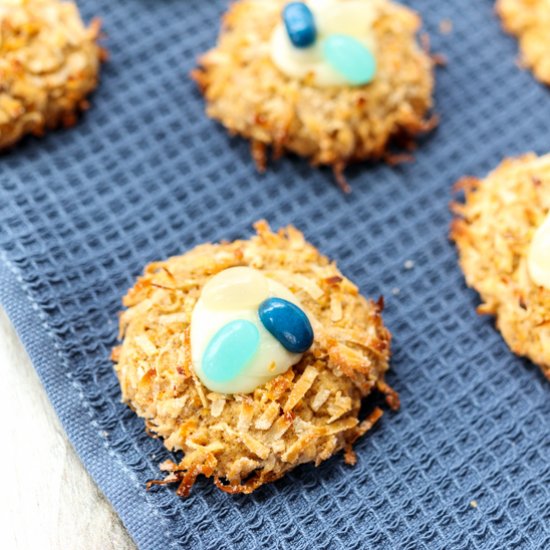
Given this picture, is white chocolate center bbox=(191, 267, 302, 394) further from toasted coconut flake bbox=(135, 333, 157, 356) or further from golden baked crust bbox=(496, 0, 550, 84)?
golden baked crust bbox=(496, 0, 550, 84)

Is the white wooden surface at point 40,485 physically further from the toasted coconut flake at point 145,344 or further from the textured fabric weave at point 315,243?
the toasted coconut flake at point 145,344

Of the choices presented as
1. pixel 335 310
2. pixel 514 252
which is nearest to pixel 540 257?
pixel 514 252

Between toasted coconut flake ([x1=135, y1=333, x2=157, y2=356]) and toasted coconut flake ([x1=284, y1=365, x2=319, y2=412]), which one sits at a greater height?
toasted coconut flake ([x1=135, y1=333, x2=157, y2=356])

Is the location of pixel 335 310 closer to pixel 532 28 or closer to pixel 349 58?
pixel 349 58

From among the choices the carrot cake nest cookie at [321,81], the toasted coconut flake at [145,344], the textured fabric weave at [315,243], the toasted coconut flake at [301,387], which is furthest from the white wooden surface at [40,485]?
the carrot cake nest cookie at [321,81]

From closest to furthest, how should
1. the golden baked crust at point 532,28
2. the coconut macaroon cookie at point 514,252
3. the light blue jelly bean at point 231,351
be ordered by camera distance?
the light blue jelly bean at point 231,351, the coconut macaroon cookie at point 514,252, the golden baked crust at point 532,28

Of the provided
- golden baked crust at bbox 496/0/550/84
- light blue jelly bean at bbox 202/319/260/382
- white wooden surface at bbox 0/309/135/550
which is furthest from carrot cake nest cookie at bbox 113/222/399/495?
golden baked crust at bbox 496/0/550/84

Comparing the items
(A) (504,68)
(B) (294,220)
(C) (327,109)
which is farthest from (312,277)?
(A) (504,68)
